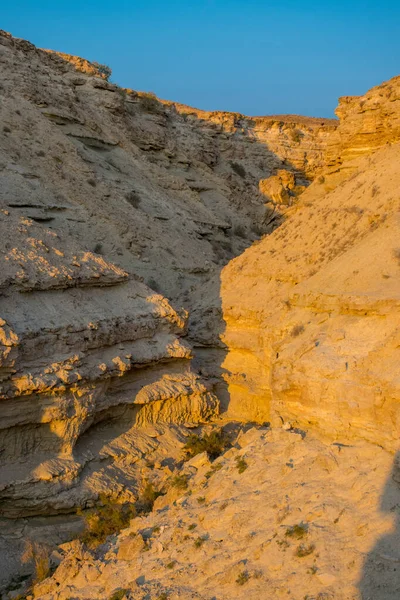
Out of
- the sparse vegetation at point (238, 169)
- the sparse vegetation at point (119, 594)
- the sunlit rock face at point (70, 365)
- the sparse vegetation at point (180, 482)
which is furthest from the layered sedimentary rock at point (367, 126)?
the sparse vegetation at point (238, 169)

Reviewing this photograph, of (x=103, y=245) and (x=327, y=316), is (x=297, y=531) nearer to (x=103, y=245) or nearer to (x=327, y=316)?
(x=327, y=316)

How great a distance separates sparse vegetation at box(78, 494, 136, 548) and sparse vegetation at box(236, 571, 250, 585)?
3.09 m

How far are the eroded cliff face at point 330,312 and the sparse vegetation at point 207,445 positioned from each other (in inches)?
54.9

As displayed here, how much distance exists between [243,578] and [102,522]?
3670 millimetres

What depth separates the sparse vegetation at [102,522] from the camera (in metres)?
10.0

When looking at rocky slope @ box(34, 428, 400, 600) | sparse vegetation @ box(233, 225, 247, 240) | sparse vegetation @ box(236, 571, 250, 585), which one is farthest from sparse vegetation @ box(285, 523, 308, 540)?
sparse vegetation @ box(233, 225, 247, 240)

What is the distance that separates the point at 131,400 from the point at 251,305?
354cm

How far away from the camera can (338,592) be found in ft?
21.3

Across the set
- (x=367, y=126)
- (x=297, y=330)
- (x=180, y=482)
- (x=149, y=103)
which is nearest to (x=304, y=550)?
(x=180, y=482)

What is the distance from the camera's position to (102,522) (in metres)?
10.3

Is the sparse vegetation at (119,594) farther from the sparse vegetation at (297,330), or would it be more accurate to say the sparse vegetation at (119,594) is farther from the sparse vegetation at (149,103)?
the sparse vegetation at (149,103)

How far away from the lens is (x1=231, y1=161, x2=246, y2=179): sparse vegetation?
118ft

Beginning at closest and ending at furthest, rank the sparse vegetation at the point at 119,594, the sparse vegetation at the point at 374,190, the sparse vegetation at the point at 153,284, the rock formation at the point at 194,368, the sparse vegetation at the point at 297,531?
the sparse vegetation at the point at 297,531, the sparse vegetation at the point at 119,594, the rock formation at the point at 194,368, the sparse vegetation at the point at 374,190, the sparse vegetation at the point at 153,284

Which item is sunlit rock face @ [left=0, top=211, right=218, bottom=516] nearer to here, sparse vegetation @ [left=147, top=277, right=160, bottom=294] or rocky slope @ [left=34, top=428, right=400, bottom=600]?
rocky slope @ [left=34, top=428, right=400, bottom=600]
